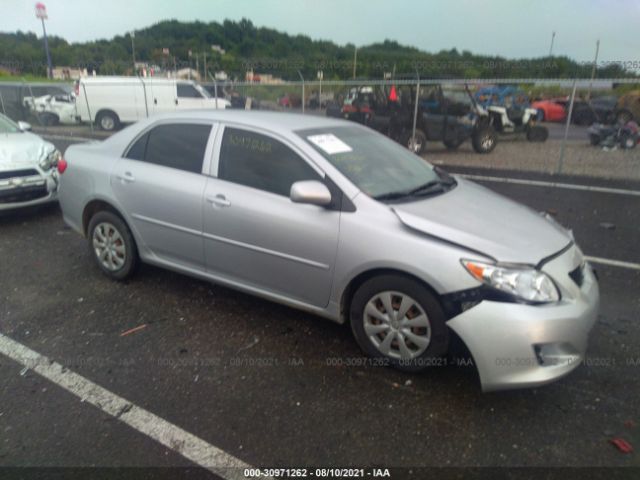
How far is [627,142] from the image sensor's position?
1183 centimetres

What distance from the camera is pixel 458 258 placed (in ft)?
8.59

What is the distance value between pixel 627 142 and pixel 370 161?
11.4m

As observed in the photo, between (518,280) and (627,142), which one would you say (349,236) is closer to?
(518,280)

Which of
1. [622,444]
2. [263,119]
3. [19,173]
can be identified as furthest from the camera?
[19,173]

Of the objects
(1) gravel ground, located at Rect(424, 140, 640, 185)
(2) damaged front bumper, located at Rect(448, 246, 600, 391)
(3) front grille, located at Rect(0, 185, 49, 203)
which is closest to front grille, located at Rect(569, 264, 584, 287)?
(2) damaged front bumper, located at Rect(448, 246, 600, 391)

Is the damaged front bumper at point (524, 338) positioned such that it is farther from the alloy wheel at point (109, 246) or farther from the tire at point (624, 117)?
the tire at point (624, 117)

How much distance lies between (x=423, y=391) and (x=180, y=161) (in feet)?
8.33

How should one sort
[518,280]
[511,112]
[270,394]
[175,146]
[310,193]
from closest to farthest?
[518,280] < [270,394] < [310,193] < [175,146] < [511,112]

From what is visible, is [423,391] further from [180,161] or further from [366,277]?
[180,161]

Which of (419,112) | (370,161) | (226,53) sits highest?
(226,53)

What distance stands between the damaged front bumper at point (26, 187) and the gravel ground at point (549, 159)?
26.7ft

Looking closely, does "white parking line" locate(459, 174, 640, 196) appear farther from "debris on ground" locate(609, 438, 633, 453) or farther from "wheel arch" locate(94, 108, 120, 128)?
"wheel arch" locate(94, 108, 120, 128)

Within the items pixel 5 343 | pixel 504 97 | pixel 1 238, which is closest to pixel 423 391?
pixel 5 343

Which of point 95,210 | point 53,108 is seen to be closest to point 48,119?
point 53,108
